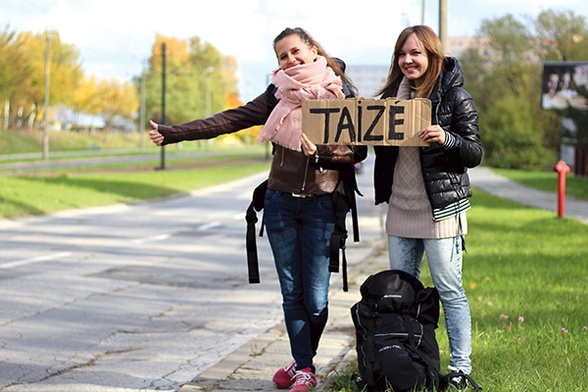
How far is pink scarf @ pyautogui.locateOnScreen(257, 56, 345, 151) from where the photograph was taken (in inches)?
199

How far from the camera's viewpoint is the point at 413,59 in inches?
192

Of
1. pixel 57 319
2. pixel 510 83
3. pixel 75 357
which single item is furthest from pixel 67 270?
pixel 510 83

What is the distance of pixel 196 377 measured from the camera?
19.4 ft

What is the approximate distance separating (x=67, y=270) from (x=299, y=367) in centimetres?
679

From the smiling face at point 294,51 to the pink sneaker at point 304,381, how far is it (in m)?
1.63

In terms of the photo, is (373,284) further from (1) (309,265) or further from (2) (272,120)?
(2) (272,120)

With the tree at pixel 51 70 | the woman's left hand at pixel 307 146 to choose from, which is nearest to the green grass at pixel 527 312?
the woman's left hand at pixel 307 146

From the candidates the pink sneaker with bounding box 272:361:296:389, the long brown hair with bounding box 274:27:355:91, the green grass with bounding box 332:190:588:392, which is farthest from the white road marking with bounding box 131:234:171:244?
→ the long brown hair with bounding box 274:27:355:91

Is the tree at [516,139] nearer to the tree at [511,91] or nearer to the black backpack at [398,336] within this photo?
the tree at [511,91]

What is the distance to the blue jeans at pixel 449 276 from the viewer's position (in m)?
5.01

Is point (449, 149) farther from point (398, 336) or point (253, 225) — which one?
point (253, 225)

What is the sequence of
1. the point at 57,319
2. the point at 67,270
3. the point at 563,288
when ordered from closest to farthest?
the point at 57,319, the point at 563,288, the point at 67,270

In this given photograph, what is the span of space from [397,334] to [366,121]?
106 cm

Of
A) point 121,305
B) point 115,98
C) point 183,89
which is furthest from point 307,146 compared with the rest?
point 115,98
